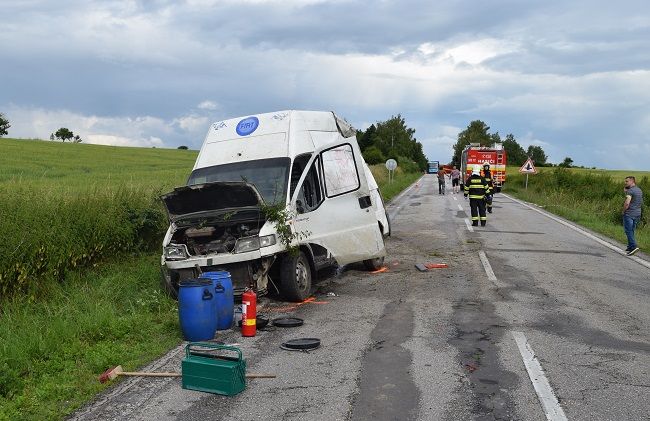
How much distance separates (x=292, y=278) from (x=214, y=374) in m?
3.38

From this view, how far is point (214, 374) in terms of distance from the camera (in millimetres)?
4961

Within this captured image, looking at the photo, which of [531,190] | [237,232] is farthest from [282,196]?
[531,190]

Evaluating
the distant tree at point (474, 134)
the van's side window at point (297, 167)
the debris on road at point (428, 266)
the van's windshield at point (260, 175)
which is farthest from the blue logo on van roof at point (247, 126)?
the distant tree at point (474, 134)

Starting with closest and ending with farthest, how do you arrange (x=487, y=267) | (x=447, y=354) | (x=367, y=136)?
(x=447, y=354) → (x=487, y=267) → (x=367, y=136)

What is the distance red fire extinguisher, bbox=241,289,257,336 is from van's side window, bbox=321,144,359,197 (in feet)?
9.98

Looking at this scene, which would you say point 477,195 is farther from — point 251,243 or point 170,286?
point 170,286

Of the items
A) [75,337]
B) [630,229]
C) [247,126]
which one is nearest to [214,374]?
[75,337]

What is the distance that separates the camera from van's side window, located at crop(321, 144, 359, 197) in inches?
376

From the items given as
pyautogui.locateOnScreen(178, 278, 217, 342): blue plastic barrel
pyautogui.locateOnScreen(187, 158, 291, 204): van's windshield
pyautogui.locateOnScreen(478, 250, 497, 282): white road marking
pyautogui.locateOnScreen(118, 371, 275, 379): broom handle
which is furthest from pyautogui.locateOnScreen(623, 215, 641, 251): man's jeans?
pyautogui.locateOnScreen(118, 371, 275, 379): broom handle

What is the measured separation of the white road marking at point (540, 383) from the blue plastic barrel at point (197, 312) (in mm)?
3256

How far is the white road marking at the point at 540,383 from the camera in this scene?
14.5 ft

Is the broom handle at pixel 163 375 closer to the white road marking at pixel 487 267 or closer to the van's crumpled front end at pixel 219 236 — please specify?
the van's crumpled front end at pixel 219 236

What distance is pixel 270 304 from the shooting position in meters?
8.49

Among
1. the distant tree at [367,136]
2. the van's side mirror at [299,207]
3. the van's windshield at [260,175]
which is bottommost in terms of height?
the van's side mirror at [299,207]
